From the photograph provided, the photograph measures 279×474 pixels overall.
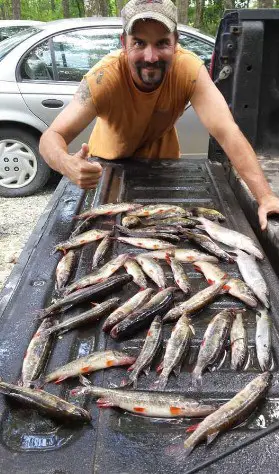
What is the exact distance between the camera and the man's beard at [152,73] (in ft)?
13.8

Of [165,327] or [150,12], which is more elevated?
[150,12]

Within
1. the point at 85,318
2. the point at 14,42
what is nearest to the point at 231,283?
the point at 85,318

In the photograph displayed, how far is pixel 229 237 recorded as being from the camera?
340 cm

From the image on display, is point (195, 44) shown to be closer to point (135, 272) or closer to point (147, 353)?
point (135, 272)

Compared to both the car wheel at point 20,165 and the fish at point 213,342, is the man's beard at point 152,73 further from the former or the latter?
the car wheel at point 20,165

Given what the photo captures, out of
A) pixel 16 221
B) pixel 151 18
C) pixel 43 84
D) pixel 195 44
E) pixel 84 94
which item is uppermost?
pixel 151 18

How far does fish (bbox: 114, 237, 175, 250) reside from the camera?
11.0 ft

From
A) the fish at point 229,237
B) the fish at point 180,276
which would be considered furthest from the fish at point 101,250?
the fish at point 229,237

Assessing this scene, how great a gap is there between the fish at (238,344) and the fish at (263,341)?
6 centimetres

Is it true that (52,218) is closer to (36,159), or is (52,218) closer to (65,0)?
(36,159)

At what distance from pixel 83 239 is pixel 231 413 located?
5.79 ft

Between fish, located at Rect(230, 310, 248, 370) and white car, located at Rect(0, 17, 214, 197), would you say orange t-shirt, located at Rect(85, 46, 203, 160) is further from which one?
white car, located at Rect(0, 17, 214, 197)

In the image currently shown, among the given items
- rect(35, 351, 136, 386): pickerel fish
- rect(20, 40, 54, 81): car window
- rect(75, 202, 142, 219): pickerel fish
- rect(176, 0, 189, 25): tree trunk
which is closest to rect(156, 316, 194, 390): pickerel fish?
rect(35, 351, 136, 386): pickerel fish

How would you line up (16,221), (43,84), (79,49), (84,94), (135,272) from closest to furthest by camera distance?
(135,272) → (84,94) → (16,221) → (43,84) → (79,49)
